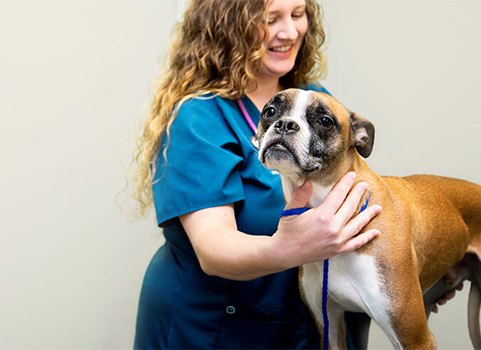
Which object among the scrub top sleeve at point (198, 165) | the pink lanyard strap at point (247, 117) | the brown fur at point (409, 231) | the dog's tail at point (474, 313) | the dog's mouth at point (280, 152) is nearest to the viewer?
the dog's mouth at point (280, 152)

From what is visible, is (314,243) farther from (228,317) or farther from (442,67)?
(442,67)

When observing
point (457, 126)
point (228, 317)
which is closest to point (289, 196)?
point (228, 317)

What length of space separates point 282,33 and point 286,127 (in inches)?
23.7

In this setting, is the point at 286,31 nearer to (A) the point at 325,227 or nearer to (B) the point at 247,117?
(B) the point at 247,117

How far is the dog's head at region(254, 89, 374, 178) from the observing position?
1.16 m

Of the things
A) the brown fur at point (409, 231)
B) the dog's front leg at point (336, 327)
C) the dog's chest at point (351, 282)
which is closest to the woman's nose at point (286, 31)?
the brown fur at point (409, 231)

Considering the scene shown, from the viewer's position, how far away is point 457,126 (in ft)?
7.29

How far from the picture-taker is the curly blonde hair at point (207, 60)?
1615mm

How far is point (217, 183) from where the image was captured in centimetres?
146

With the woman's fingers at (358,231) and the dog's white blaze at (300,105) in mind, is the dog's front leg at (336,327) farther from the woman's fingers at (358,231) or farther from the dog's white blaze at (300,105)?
the dog's white blaze at (300,105)

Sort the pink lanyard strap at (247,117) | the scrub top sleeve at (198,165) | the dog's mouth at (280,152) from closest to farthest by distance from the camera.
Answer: the dog's mouth at (280,152), the scrub top sleeve at (198,165), the pink lanyard strap at (247,117)

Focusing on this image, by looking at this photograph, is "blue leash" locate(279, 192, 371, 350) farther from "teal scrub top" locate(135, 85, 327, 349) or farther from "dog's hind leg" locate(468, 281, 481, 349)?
"dog's hind leg" locate(468, 281, 481, 349)

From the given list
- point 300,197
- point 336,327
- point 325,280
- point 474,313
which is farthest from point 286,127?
point 474,313

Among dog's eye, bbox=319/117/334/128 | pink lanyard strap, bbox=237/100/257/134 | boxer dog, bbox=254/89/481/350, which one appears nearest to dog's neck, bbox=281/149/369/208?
boxer dog, bbox=254/89/481/350
